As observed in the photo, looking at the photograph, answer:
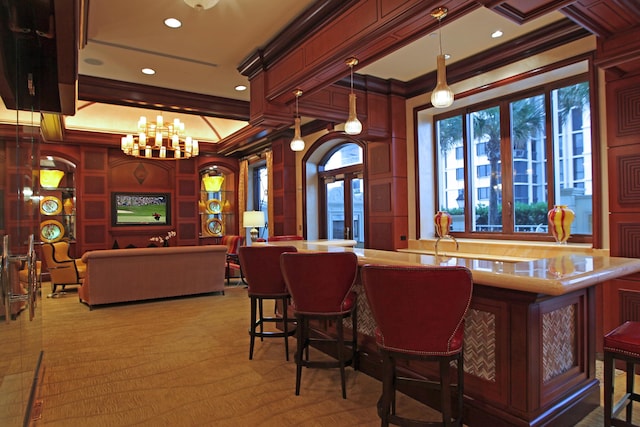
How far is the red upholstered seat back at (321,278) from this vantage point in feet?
8.86

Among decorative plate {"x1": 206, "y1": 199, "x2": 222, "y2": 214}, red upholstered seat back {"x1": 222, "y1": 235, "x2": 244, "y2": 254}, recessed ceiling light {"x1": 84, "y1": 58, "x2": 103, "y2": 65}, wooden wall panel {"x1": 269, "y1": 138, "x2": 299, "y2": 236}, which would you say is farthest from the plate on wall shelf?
recessed ceiling light {"x1": 84, "y1": 58, "x2": 103, "y2": 65}

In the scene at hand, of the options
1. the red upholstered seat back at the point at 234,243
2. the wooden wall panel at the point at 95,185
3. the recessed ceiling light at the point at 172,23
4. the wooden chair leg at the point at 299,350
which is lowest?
the wooden chair leg at the point at 299,350

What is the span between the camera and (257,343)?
4.05 metres

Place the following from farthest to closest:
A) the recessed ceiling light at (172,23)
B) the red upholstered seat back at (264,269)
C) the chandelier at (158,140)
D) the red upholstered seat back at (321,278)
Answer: the chandelier at (158,140) → the recessed ceiling light at (172,23) → the red upholstered seat back at (264,269) → the red upholstered seat back at (321,278)

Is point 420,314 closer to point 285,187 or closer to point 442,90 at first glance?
point 442,90

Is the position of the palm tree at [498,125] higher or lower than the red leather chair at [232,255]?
higher

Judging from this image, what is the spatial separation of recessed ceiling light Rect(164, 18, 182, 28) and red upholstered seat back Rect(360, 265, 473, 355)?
3.17 m

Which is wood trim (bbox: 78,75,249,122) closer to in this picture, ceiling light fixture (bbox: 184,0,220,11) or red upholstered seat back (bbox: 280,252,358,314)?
ceiling light fixture (bbox: 184,0,220,11)

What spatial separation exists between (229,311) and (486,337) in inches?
150

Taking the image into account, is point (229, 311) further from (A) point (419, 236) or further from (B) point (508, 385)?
(B) point (508, 385)

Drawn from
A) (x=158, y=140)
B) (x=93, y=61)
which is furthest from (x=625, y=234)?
(x=158, y=140)

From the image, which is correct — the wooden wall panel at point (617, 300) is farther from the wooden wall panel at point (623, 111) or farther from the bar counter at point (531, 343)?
the wooden wall panel at point (623, 111)

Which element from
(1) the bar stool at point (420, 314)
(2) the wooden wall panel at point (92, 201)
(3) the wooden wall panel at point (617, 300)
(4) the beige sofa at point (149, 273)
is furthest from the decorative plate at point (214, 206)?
(1) the bar stool at point (420, 314)

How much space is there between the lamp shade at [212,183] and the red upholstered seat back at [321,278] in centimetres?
797
